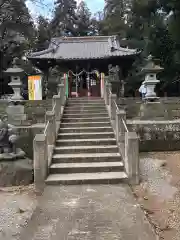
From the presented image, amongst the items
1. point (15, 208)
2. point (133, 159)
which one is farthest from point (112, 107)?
point (15, 208)

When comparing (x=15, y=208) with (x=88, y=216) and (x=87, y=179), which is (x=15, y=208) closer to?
(x=88, y=216)

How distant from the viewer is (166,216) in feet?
16.6

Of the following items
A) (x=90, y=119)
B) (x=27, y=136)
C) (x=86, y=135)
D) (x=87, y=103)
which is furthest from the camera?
(x=87, y=103)

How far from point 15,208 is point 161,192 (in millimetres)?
3105

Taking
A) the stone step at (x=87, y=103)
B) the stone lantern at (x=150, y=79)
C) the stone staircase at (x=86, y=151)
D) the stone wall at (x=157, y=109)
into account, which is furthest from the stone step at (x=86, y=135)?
the stone lantern at (x=150, y=79)

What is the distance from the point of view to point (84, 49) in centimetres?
1875

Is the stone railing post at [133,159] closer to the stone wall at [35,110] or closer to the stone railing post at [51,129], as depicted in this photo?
the stone railing post at [51,129]

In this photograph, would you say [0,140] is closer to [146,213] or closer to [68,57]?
[146,213]

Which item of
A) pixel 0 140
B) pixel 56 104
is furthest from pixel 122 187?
pixel 56 104

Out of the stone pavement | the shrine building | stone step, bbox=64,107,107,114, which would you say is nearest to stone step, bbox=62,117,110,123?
stone step, bbox=64,107,107,114

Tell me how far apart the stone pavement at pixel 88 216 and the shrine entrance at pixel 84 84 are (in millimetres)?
11370

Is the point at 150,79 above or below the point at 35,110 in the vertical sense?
above

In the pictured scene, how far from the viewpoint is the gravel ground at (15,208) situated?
4.66m

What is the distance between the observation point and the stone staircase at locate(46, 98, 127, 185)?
711 centimetres
